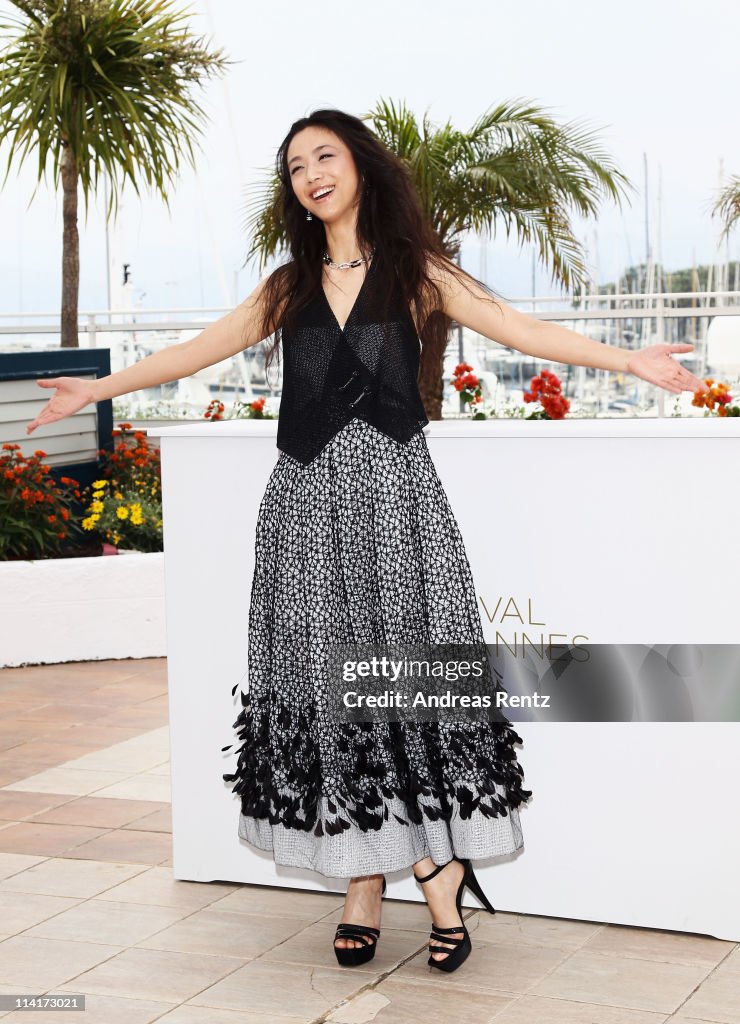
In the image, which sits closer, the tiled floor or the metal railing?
the tiled floor

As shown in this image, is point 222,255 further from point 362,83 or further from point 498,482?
point 498,482

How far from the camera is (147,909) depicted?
280cm

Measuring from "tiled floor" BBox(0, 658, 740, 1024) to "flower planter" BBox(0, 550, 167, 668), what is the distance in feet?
6.71

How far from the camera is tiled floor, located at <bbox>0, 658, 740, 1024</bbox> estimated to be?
226 centimetres

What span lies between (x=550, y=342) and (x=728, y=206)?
42.9 feet

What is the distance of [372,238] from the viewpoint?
8.17 feet

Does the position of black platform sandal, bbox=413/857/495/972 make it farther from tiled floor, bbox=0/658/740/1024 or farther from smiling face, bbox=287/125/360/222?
smiling face, bbox=287/125/360/222

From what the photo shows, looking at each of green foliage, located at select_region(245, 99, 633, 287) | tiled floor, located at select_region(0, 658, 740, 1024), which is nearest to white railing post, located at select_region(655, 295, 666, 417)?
green foliage, located at select_region(245, 99, 633, 287)

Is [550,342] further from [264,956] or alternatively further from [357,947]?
[264,956]

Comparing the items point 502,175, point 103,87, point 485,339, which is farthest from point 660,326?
point 103,87

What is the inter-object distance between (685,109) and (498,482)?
78.3 feet

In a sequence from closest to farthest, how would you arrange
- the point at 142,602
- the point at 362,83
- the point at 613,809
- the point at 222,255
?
the point at 613,809
the point at 142,602
the point at 222,255
the point at 362,83

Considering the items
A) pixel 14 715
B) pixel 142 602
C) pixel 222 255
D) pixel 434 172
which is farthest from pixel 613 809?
pixel 222 255

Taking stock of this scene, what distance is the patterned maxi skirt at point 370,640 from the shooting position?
240cm
